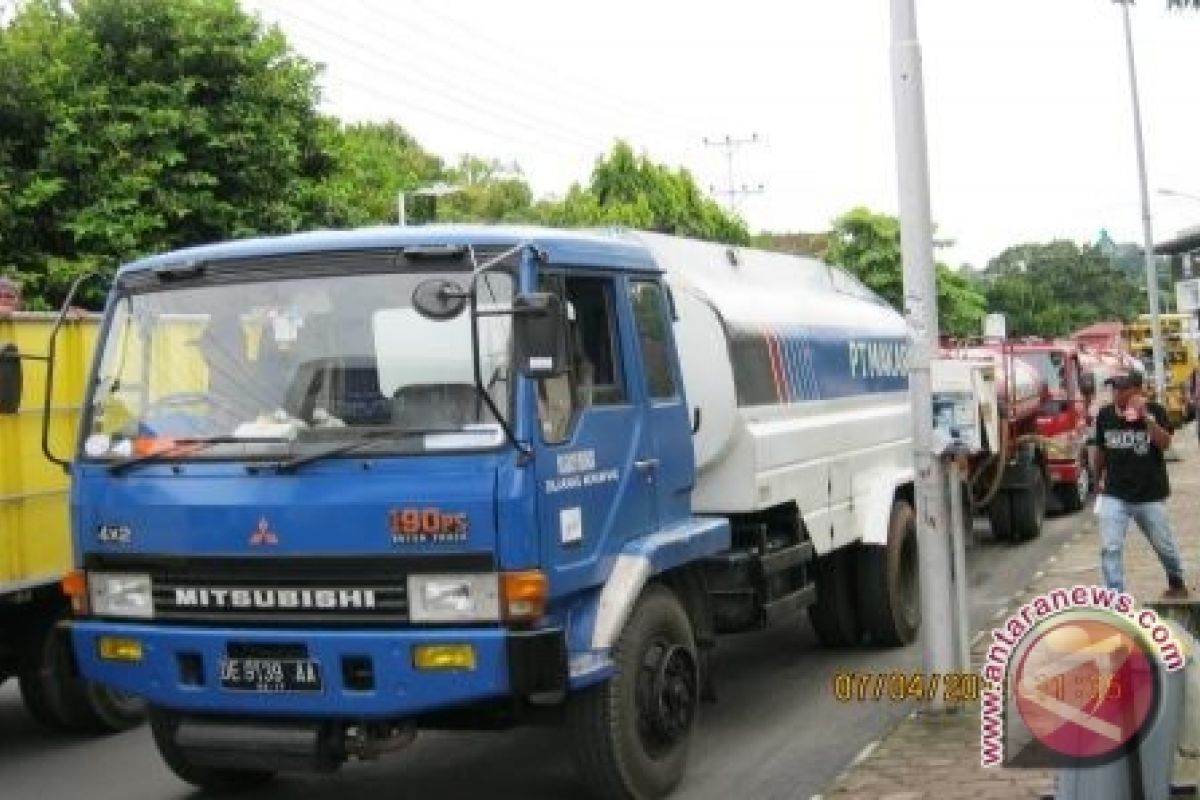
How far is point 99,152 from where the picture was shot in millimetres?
15328

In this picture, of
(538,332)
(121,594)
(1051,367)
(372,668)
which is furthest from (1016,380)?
(121,594)

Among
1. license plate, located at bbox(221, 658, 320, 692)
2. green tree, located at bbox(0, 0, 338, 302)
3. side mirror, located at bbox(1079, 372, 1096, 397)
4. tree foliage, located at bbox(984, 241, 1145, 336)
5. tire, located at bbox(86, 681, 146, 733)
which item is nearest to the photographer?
license plate, located at bbox(221, 658, 320, 692)

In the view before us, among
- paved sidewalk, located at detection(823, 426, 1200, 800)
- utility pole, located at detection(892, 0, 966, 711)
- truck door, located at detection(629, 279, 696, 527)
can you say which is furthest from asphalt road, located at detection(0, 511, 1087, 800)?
truck door, located at detection(629, 279, 696, 527)

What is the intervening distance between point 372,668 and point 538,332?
1362mm

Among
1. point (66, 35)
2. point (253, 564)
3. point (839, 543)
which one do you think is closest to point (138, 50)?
point (66, 35)

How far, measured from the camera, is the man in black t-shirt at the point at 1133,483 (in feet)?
34.2

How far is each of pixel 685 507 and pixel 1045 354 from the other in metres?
12.3

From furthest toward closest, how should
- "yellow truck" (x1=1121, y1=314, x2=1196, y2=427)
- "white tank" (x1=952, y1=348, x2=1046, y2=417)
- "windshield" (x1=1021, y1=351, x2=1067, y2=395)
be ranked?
"yellow truck" (x1=1121, y1=314, x2=1196, y2=427) < "windshield" (x1=1021, y1=351, x2=1067, y2=395) < "white tank" (x1=952, y1=348, x2=1046, y2=417)

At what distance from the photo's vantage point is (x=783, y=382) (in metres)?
8.21

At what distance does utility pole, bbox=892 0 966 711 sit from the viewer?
755cm

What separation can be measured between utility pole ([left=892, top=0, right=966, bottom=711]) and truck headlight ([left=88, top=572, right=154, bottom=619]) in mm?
3869

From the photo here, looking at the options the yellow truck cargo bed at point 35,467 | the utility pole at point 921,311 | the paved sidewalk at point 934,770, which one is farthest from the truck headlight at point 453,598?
the yellow truck cargo bed at point 35,467

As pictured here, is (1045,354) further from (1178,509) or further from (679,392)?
(679,392)

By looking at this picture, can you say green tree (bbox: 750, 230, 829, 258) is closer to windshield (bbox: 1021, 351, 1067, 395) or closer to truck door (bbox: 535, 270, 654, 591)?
windshield (bbox: 1021, 351, 1067, 395)
